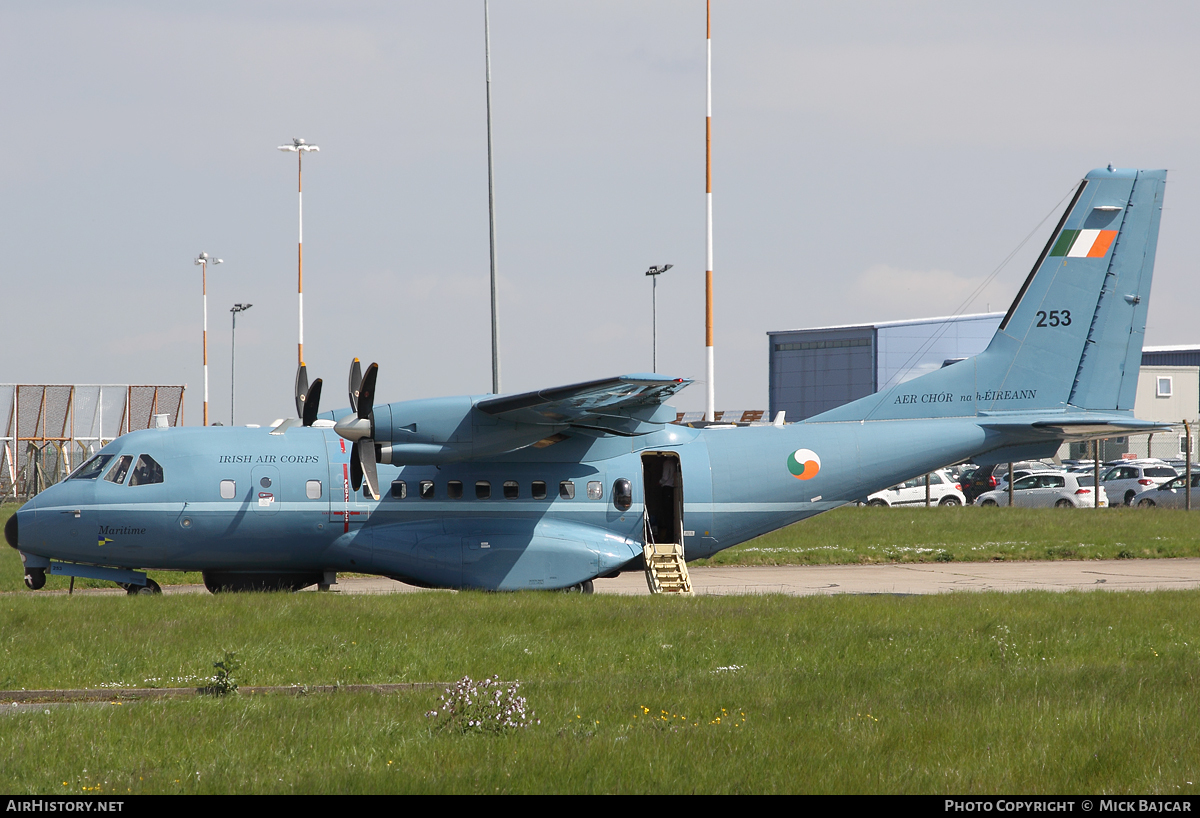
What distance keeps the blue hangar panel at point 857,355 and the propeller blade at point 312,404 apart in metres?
65.6

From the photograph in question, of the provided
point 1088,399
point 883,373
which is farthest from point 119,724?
point 883,373

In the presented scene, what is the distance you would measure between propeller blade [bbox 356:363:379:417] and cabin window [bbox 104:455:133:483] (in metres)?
4.34

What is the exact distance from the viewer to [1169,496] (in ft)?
136

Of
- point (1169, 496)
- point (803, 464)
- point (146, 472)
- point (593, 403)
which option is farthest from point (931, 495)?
point (146, 472)

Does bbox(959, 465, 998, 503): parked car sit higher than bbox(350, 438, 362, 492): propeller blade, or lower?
lower

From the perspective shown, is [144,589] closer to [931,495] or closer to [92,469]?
[92,469]

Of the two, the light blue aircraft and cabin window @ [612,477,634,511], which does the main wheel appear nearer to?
the light blue aircraft

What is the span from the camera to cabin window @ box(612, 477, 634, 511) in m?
19.2

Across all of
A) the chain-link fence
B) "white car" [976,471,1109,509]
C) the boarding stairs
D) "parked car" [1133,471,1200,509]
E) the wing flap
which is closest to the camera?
the wing flap

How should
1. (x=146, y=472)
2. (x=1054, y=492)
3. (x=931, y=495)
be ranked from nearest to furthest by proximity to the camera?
1. (x=146, y=472)
2. (x=1054, y=492)
3. (x=931, y=495)

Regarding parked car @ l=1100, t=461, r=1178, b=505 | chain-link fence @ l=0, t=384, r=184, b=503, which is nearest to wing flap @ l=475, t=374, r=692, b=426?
parked car @ l=1100, t=461, r=1178, b=505

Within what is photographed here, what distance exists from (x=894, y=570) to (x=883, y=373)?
61.2 meters

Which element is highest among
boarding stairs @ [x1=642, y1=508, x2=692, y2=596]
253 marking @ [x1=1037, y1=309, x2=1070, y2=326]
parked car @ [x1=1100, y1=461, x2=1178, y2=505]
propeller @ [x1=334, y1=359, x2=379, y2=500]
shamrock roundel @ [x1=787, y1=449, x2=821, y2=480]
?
253 marking @ [x1=1037, y1=309, x2=1070, y2=326]

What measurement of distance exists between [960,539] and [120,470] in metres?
22.1
